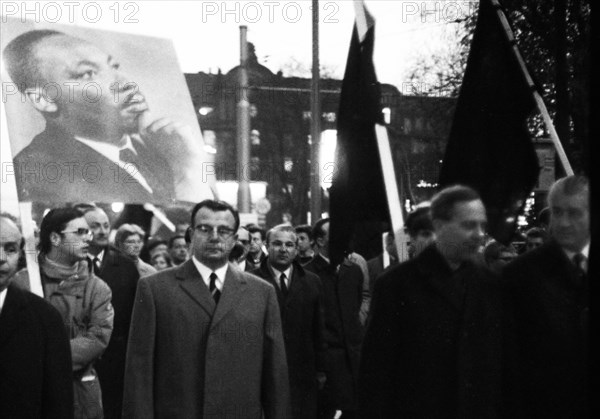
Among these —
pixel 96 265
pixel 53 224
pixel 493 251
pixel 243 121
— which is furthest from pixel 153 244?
pixel 243 121

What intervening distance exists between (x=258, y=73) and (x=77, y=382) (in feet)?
148

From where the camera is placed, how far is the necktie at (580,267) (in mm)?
4954

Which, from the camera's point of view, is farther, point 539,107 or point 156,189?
point 156,189

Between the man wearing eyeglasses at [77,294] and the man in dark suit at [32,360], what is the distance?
1.58 meters

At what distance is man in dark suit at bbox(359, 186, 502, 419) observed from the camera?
5113 mm

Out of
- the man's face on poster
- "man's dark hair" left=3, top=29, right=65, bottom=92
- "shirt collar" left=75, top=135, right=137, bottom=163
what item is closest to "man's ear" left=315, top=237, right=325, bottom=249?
"shirt collar" left=75, top=135, right=137, bottom=163

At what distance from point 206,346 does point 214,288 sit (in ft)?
1.21

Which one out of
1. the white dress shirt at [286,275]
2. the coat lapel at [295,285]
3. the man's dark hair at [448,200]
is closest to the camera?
the man's dark hair at [448,200]

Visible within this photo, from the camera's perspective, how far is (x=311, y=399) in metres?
9.78

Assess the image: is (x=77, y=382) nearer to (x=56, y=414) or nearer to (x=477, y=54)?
(x=56, y=414)

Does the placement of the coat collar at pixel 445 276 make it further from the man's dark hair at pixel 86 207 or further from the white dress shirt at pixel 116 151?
the white dress shirt at pixel 116 151

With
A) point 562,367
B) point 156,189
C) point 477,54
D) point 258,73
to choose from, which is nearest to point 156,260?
point 156,189

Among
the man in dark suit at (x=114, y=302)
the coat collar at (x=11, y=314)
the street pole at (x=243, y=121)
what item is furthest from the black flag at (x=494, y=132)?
the street pole at (x=243, y=121)

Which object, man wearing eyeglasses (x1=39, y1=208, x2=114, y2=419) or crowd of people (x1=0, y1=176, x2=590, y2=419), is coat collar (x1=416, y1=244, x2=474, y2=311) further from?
man wearing eyeglasses (x1=39, y1=208, x2=114, y2=419)
